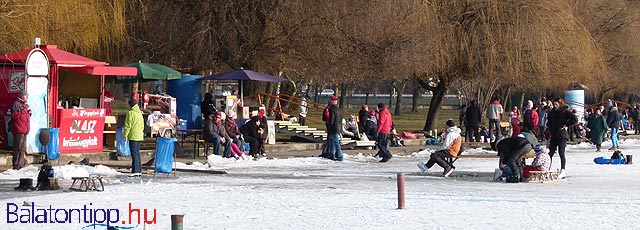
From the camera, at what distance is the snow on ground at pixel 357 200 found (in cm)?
1550

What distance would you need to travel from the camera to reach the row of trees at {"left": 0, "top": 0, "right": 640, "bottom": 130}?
33156 millimetres

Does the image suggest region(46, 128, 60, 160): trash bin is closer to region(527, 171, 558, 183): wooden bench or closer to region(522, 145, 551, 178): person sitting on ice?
region(522, 145, 551, 178): person sitting on ice

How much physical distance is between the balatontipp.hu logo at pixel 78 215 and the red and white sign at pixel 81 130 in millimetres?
11401

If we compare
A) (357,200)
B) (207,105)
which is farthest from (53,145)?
(357,200)

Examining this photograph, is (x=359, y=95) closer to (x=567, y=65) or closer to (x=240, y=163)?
(x=567, y=65)

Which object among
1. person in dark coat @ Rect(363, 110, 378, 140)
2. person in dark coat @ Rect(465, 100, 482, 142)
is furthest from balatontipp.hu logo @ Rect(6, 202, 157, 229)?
person in dark coat @ Rect(465, 100, 482, 142)

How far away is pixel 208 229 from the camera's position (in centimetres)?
1459

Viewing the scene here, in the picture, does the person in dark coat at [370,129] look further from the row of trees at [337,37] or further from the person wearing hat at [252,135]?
the person wearing hat at [252,135]

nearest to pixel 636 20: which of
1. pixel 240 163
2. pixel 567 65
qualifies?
pixel 567 65

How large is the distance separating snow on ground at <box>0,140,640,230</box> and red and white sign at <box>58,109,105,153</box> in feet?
A: 11.5

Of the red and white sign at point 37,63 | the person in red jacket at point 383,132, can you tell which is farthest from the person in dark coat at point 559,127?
the red and white sign at point 37,63

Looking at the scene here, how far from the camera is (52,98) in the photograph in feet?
91.1

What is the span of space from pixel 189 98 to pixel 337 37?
17.4ft

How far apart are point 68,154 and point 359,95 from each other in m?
103
